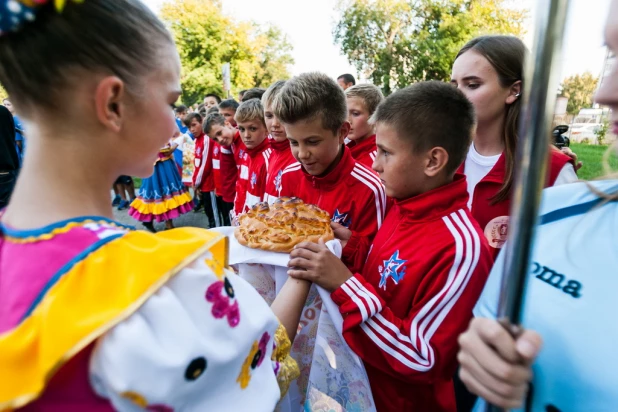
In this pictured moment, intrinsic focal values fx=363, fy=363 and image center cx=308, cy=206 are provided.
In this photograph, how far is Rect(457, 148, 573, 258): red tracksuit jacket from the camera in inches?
77.6

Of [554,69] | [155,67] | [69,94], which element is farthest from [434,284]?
[69,94]

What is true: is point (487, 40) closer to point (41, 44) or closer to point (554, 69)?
point (554, 69)

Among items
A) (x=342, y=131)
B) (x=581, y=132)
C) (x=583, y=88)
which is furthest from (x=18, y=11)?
(x=581, y=132)

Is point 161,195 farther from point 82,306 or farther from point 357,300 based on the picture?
point 82,306

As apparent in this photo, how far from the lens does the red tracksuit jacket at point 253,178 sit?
4.17 m

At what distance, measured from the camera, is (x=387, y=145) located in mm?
1711

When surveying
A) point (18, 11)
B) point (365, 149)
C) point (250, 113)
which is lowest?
point (365, 149)

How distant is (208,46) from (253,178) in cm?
2981

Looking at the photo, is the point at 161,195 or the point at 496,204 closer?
the point at 496,204

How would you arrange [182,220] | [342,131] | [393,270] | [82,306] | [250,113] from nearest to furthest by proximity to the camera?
[82,306], [393,270], [342,131], [250,113], [182,220]

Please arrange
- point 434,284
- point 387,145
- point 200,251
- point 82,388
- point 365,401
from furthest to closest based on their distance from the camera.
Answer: point 387,145, point 365,401, point 434,284, point 200,251, point 82,388

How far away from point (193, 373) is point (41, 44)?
2.35 ft

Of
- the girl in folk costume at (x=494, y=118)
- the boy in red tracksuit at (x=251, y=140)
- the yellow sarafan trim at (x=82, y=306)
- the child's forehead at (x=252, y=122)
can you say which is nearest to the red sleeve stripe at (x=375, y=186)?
the girl in folk costume at (x=494, y=118)

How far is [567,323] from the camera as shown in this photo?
0.83 meters
